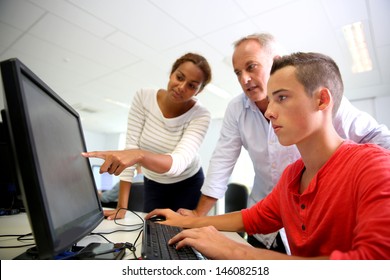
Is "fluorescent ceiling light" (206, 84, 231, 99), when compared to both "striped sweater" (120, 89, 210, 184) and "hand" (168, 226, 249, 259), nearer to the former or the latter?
"striped sweater" (120, 89, 210, 184)

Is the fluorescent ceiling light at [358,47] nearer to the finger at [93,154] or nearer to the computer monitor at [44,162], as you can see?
the finger at [93,154]

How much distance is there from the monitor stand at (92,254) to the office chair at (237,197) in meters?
2.23

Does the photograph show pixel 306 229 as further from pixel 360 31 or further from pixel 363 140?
pixel 360 31

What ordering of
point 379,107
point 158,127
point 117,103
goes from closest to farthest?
point 158,127 < point 379,107 < point 117,103

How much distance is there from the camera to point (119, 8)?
7.43 ft

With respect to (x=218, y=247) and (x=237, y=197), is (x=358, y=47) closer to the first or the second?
(x=237, y=197)

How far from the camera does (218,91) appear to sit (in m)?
4.32

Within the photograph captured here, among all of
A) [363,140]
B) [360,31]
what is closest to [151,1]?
[363,140]

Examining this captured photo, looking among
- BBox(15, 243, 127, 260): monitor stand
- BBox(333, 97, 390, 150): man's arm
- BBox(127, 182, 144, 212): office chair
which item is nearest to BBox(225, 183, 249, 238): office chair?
BBox(127, 182, 144, 212): office chair

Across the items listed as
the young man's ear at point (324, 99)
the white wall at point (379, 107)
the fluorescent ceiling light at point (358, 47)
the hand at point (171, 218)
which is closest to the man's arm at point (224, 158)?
the hand at point (171, 218)

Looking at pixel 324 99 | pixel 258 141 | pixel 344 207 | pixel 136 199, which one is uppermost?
pixel 324 99

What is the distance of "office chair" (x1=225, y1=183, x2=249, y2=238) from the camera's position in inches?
107

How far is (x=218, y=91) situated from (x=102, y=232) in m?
3.79

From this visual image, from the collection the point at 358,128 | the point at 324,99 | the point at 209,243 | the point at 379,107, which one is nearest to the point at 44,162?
the point at 209,243
